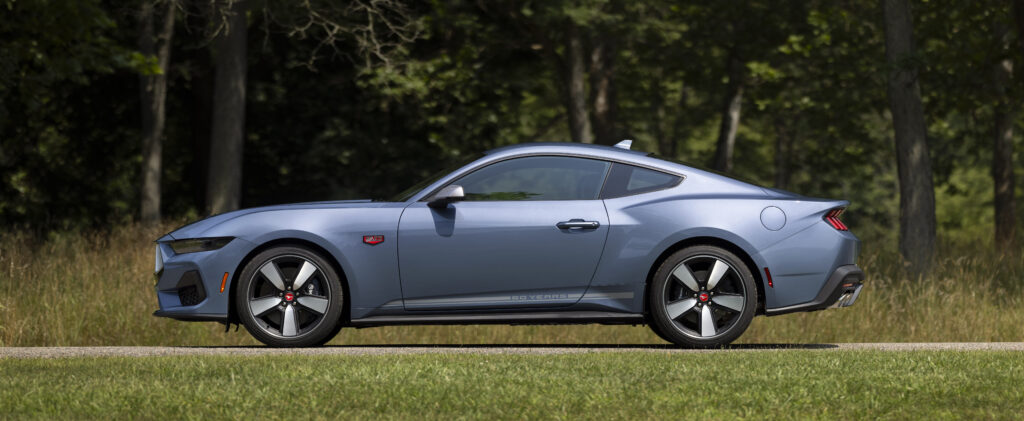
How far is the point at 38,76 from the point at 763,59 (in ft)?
45.0

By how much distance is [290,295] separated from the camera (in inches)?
350

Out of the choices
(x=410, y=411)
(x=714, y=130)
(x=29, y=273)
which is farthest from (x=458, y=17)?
(x=714, y=130)

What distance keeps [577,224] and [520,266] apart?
1.49 ft

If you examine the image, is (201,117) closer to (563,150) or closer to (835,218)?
(563,150)

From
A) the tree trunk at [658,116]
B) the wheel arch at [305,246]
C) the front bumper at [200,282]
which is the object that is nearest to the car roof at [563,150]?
the wheel arch at [305,246]

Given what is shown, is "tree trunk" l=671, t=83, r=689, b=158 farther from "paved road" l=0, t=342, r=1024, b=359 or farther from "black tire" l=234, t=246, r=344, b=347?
"black tire" l=234, t=246, r=344, b=347

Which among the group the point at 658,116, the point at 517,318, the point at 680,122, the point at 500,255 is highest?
the point at 658,116

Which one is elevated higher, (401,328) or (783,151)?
(783,151)

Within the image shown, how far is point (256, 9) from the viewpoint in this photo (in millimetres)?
20578

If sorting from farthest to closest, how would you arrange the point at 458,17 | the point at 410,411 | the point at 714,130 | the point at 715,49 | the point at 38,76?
the point at 714,130, the point at 715,49, the point at 458,17, the point at 38,76, the point at 410,411

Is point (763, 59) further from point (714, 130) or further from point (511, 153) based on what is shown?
point (714, 130)

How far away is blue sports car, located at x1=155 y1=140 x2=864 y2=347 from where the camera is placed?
8828 millimetres

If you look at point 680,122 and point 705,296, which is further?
point 680,122

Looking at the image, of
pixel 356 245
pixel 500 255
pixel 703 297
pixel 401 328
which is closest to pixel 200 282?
pixel 356 245
